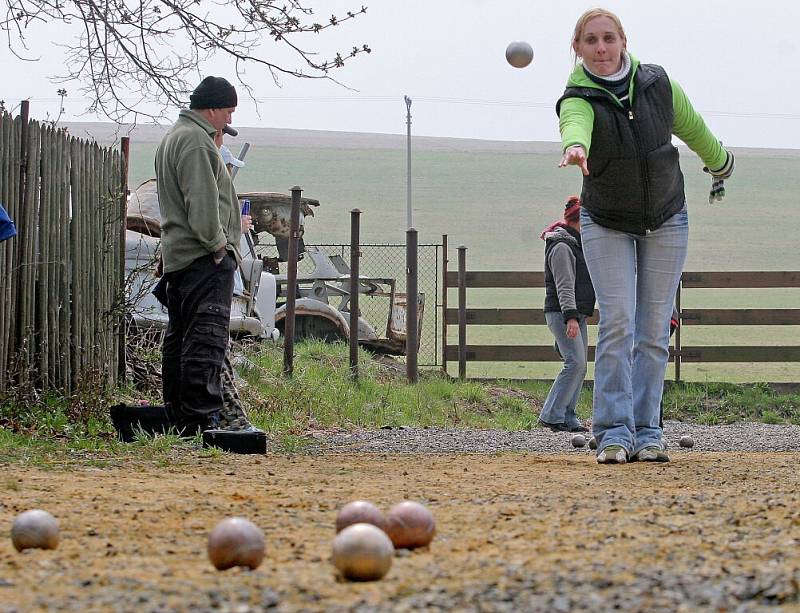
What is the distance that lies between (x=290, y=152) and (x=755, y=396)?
57.0 m

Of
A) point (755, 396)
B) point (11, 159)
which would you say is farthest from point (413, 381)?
point (11, 159)

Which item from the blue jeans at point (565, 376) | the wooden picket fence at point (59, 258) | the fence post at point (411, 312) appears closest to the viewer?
the wooden picket fence at point (59, 258)

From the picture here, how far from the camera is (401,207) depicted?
5781 centimetres

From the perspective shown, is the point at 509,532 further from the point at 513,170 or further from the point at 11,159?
the point at 513,170

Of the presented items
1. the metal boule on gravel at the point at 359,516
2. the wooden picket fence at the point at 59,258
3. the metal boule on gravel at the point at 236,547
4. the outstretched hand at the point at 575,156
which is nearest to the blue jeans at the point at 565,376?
the wooden picket fence at the point at 59,258

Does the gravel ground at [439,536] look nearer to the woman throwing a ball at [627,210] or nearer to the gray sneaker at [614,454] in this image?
the gray sneaker at [614,454]

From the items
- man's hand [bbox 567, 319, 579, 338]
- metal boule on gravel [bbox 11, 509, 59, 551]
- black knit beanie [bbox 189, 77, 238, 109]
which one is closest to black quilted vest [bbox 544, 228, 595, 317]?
man's hand [bbox 567, 319, 579, 338]

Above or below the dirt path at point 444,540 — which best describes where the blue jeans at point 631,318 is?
above

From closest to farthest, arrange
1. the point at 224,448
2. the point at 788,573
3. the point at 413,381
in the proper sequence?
the point at 788,573 → the point at 224,448 → the point at 413,381

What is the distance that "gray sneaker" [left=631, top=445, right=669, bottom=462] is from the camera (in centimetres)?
553

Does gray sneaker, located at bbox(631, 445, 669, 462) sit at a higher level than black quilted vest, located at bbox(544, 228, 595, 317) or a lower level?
lower

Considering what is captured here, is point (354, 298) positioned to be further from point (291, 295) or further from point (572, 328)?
point (572, 328)

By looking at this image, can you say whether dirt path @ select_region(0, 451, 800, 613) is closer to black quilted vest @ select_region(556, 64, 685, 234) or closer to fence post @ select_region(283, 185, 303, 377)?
black quilted vest @ select_region(556, 64, 685, 234)

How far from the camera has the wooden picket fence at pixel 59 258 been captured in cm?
709
